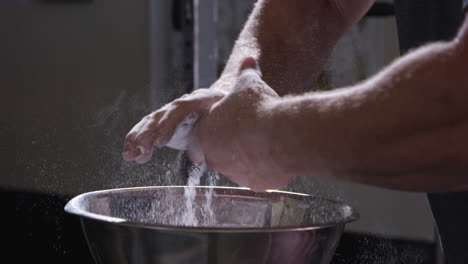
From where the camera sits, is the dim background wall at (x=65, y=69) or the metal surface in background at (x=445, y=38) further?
the dim background wall at (x=65, y=69)

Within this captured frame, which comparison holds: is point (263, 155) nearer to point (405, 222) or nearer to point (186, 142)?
point (186, 142)

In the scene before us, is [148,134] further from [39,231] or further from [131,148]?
[39,231]

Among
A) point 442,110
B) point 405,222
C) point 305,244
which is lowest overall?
point 405,222

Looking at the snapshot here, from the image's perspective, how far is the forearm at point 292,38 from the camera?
0.63 meters

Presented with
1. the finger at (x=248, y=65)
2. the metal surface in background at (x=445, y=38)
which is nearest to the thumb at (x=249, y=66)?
the finger at (x=248, y=65)

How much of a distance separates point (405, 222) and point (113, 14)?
3.70ft

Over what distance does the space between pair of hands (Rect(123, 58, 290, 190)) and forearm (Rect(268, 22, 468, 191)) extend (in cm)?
3

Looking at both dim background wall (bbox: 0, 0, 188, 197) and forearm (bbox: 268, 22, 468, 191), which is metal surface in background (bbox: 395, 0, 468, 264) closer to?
forearm (bbox: 268, 22, 468, 191)

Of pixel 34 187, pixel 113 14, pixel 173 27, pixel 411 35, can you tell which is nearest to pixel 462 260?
pixel 411 35

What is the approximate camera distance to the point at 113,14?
4.92 feet

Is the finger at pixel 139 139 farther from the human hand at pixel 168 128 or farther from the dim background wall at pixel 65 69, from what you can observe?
the dim background wall at pixel 65 69

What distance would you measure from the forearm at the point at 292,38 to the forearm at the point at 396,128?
234 millimetres

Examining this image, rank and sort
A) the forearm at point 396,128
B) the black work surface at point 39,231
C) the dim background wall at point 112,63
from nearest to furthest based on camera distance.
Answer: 1. the forearm at point 396,128
2. the black work surface at point 39,231
3. the dim background wall at point 112,63

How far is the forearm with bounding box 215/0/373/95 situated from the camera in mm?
628
